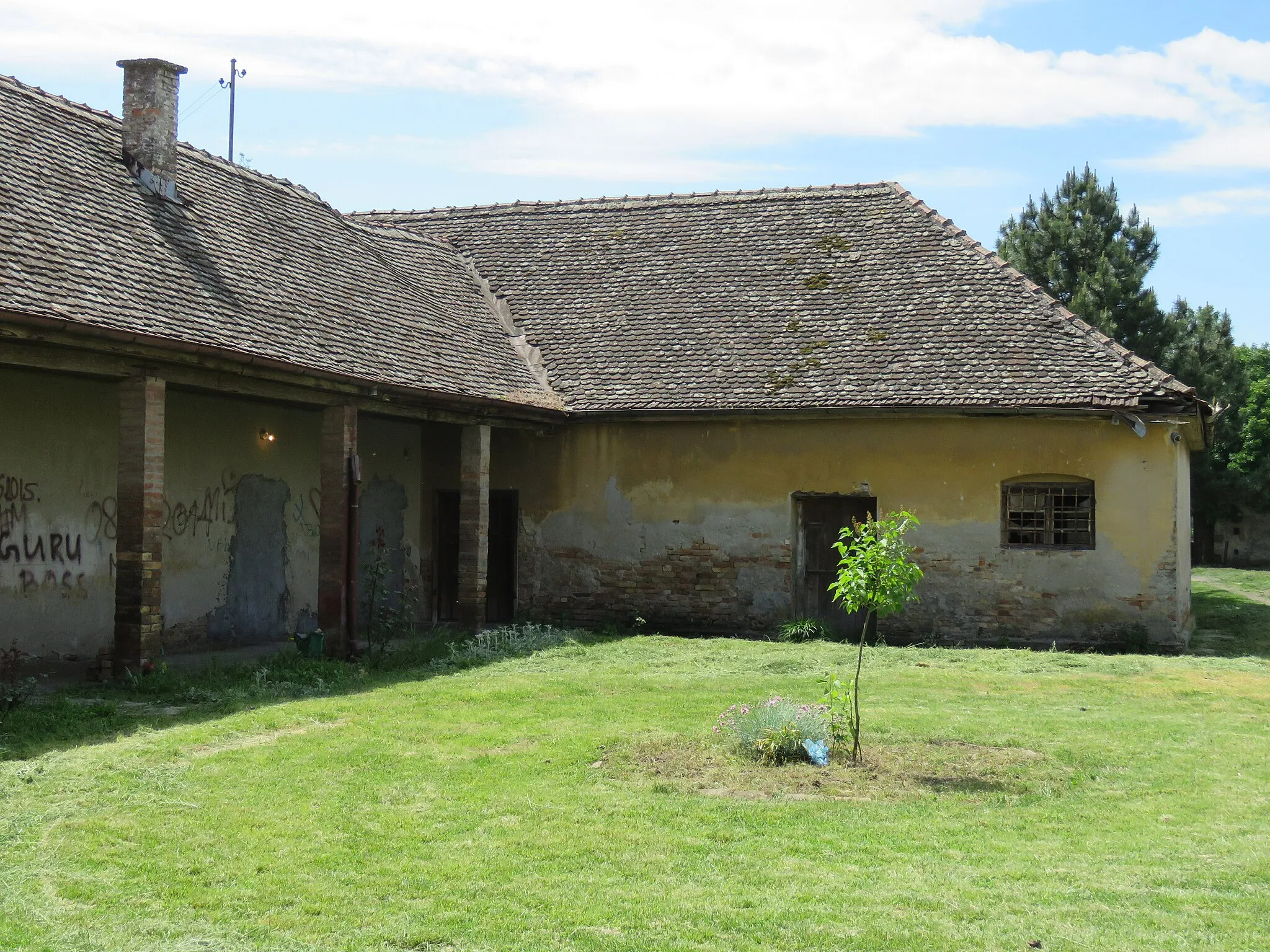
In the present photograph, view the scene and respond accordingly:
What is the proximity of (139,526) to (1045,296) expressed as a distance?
12594 millimetres

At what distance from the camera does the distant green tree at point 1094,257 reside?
3525 centimetres

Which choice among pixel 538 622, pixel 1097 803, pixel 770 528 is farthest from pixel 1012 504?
pixel 1097 803

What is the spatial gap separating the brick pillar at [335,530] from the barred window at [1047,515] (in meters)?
8.38

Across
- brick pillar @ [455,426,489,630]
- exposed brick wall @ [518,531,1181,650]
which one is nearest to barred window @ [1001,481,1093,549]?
exposed brick wall @ [518,531,1181,650]

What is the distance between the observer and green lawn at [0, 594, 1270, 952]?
5.31 metres

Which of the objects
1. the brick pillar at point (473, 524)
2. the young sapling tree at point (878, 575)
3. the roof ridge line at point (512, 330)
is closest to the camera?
the young sapling tree at point (878, 575)

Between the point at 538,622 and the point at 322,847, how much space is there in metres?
12.0

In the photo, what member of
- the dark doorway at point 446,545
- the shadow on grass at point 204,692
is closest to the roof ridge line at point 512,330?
the dark doorway at point 446,545

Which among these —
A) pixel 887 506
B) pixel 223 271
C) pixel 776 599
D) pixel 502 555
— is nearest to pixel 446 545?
pixel 502 555

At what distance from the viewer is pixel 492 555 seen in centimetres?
1931

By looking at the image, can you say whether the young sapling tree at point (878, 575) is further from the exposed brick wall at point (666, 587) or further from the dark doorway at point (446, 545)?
the dark doorway at point (446, 545)

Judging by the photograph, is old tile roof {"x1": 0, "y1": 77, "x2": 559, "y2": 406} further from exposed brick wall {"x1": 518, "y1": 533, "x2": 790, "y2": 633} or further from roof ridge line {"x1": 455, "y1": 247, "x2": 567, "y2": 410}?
exposed brick wall {"x1": 518, "y1": 533, "x2": 790, "y2": 633}

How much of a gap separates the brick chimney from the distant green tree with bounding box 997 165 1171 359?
26146mm

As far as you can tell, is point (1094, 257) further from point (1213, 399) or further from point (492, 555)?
point (492, 555)
